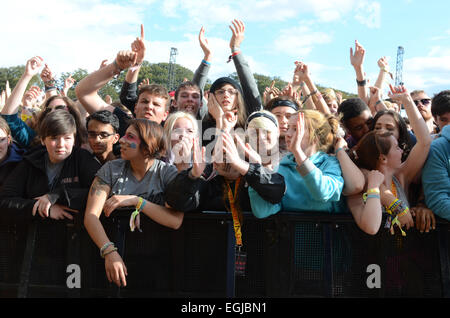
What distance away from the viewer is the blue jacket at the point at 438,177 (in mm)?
2750

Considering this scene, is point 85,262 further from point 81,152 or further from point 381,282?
point 381,282

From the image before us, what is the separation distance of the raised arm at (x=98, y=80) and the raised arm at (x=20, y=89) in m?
0.48

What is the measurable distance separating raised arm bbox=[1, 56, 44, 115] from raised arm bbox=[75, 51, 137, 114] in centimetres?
48

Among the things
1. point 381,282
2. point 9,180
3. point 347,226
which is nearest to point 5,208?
point 9,180

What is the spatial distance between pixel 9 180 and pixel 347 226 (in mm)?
2355

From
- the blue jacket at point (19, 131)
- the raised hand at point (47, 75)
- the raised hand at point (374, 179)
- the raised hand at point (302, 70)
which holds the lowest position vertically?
the raised hand at point (374, 179)

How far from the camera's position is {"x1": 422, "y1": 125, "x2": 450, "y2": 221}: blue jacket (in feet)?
9.02

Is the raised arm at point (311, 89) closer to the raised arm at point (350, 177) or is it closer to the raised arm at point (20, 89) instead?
the raised arm at point (350, 177)

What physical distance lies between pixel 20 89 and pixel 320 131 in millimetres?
2681

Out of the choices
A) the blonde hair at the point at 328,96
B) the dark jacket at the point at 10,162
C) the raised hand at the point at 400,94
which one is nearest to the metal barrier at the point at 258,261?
the dark jacket at the point at 10,162

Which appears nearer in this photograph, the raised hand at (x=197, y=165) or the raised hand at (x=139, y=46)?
the raised hand at (x=197, y=165)

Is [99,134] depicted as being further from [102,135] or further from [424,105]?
[424,105]
